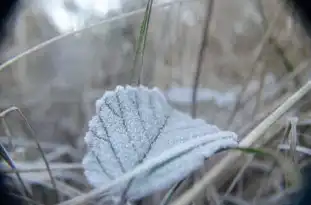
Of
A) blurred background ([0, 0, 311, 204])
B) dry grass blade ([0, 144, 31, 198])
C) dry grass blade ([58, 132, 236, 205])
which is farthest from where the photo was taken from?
blurred background ([0, 0, 311, 204])

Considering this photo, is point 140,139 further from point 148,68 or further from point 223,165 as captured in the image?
point 148,68

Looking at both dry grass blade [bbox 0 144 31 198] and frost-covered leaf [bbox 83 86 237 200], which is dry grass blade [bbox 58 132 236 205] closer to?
frost-covered leaf [bbox 83 86 237 200]

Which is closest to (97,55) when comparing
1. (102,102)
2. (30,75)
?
(30,75)

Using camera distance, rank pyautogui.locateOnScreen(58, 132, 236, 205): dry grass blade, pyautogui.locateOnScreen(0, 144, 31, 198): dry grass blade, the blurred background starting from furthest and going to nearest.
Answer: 1. the blurred background
2. pyautogui.locateOnScreen(0, 144, 31, 198): dry grass blade
3. pyautogui.locateOnScreen(58, 132, 236, 205): dry grass blade

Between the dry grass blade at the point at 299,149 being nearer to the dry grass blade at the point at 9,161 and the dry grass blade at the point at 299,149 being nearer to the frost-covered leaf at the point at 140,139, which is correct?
the frost-covered leaf at the point at 140,139

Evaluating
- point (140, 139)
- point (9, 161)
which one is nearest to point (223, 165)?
point (140, 139)

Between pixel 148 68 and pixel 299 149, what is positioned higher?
pixel 148 68

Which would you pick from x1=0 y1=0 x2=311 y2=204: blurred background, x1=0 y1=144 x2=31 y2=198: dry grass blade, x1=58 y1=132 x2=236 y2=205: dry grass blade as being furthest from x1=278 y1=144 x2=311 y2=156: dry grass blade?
x1=0 y1=144 x2=31 y2=198: dry grass blade

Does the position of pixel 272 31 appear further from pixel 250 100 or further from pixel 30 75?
pixel 30 75
